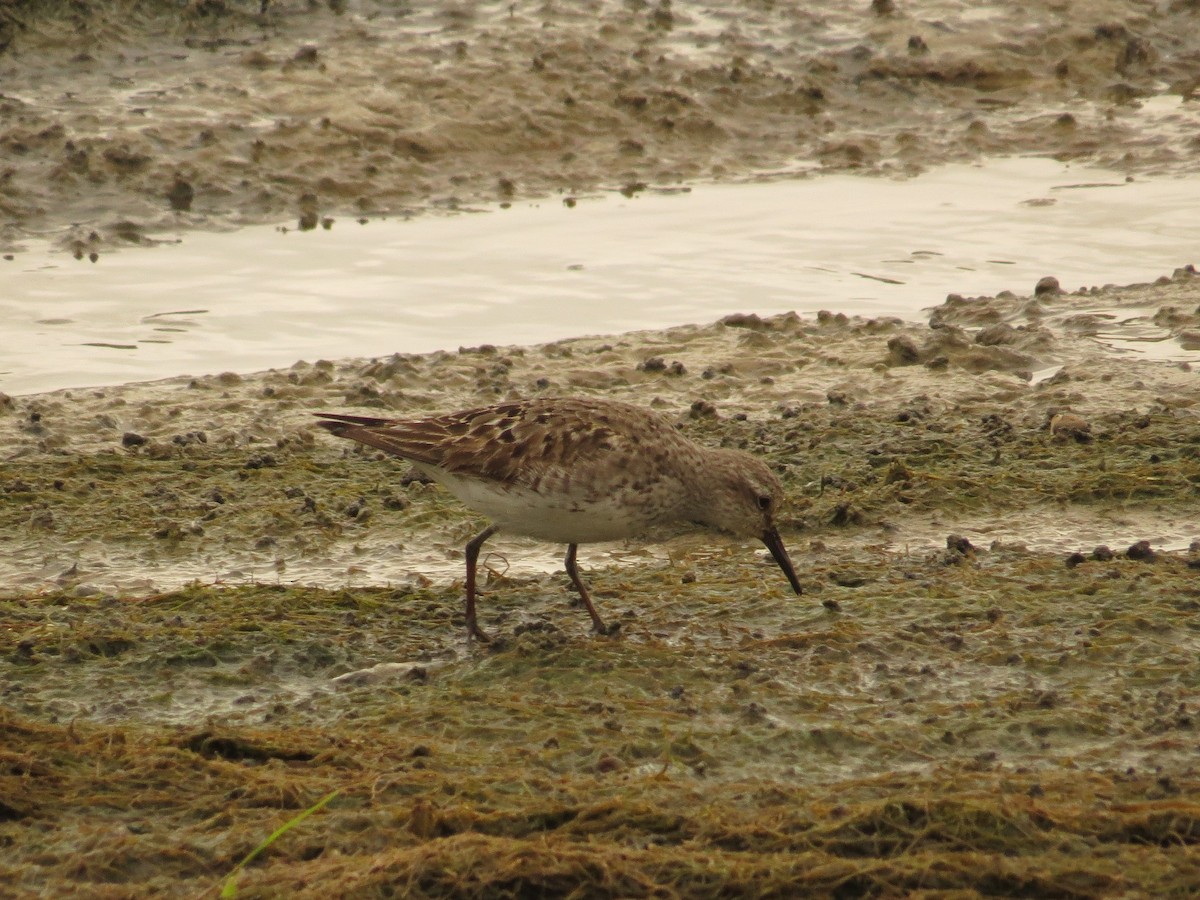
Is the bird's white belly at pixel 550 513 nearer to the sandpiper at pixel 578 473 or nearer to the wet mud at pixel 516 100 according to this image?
the sandpiper at pixel 578 473

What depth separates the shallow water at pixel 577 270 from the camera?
11102mm

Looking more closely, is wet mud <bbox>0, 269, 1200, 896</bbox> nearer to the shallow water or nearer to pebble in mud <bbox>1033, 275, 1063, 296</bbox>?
pebble in mud <bbox>1033, 275, 1063, 296</bbox>

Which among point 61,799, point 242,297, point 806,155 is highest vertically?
point 806,155

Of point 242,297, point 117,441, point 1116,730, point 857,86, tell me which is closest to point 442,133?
point 242,297

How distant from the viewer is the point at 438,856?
16.4 feet

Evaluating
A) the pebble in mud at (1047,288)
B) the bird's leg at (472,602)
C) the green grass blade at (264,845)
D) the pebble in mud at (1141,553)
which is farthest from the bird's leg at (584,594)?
the pebble in mud at (1047,288)

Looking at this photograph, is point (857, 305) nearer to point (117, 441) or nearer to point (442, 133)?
point (442, 133)

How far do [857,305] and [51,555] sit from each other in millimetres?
5912

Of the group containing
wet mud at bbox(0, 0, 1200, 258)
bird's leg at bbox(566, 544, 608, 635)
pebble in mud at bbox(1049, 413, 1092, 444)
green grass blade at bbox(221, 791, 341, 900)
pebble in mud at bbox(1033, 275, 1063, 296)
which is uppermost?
wet mud at bbox(0, 0, 1200, 258)

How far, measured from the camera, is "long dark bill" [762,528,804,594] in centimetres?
748

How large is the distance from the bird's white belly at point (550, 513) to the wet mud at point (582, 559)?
0.44 m

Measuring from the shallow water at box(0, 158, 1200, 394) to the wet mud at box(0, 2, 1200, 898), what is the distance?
16.5 inches

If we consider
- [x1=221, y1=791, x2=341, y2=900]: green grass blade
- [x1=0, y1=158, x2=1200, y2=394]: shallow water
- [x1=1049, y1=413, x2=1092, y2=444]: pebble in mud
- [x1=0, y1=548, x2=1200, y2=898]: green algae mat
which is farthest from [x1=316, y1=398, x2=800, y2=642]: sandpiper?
[x1=0, y1=158, x2=1200, y2=394]: shallow water

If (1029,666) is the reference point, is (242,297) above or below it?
above
